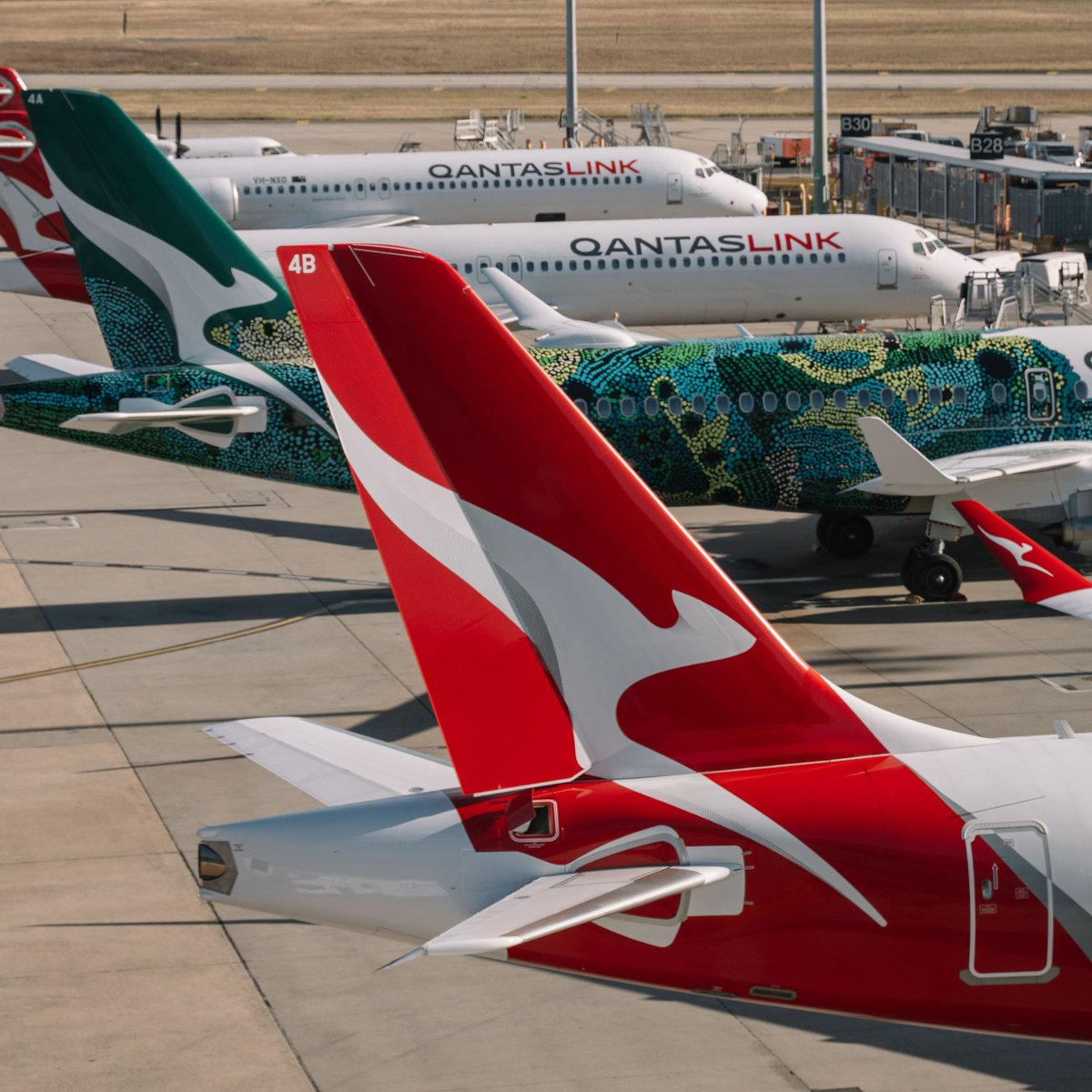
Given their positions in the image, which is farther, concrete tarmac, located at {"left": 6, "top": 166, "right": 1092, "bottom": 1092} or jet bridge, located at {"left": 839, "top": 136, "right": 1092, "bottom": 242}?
jet bridge, located at {"left": 839, "top": 136, "right": 1092, "bottom": 242}

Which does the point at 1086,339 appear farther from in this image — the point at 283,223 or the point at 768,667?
the point at 283,223

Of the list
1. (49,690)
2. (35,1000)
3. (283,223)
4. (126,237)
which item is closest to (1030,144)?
(283,223)

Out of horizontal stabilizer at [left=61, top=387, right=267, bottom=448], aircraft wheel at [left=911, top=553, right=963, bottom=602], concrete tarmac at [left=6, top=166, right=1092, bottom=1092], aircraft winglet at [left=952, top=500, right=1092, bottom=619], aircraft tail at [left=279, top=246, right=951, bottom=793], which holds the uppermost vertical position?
aircraft tail at [left=279, top=246, right=951, bottom=793]

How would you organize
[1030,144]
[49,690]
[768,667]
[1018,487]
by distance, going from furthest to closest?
[1030,144] → [1018,487] → [49,690] → [768,667]

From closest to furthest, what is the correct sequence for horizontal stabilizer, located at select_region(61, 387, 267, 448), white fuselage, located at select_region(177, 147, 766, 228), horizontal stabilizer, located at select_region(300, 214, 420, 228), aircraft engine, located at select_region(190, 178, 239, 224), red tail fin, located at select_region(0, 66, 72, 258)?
horizontal stabilizer, located at select_region(61, 387, 267, 448) → red tail fin, located at select_region(0, 66, 72, 258) → aircraft engine, located at select_region(190, 178, 239, 224) → horizontal stabilizer, located at select_region(300, 214, 420, 228) → white fuselage, located at select_region(177, 147, 766, 228)

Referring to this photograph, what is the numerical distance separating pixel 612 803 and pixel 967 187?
208ft

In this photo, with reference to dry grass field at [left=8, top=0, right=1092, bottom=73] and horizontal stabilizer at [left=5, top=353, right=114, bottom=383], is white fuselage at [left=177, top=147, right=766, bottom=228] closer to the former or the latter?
horizontal stabilizer at [left=5, top=353, right=114, bottom=383]

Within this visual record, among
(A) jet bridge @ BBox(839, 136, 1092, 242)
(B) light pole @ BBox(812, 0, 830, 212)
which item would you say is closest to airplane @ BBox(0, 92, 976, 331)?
(B) light pole @ BBox(812, 0, 830, 212)

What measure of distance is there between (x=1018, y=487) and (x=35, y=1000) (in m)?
17.3

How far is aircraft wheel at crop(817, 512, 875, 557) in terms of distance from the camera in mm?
30641

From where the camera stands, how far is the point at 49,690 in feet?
80.5

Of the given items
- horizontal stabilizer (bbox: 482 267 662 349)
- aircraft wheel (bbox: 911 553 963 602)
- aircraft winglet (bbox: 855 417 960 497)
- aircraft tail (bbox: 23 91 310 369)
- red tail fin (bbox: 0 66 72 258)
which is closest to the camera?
aircraft winglet (bbox: 855 417 960 497)

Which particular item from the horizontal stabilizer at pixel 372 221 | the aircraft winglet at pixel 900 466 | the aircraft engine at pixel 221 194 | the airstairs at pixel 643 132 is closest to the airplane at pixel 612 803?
the aircraft winglet at pixel 900 466

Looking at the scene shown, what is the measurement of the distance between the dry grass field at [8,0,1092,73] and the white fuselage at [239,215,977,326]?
91334 millimetres
